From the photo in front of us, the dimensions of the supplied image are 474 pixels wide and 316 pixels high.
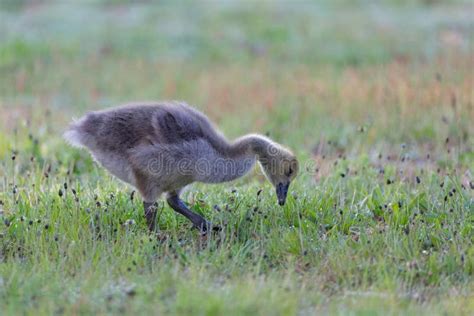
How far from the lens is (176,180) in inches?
271

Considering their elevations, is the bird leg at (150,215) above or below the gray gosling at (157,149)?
below

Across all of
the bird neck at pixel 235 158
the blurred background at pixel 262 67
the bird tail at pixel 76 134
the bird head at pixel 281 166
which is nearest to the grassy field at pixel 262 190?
the blurred background at pixel 262 67

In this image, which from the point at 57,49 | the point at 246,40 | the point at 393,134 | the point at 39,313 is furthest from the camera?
the point at 246,40

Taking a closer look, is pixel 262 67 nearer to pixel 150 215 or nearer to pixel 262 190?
pixel 262 190

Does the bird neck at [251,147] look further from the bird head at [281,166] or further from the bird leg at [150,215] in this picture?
the bird leg at [150,215]

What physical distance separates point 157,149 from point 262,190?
1454 mm

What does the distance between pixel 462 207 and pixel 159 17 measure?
618 inches

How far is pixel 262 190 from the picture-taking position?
7.79 metres

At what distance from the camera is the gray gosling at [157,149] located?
6.80 metres

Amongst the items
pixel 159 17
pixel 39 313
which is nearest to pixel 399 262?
pixel 39 313

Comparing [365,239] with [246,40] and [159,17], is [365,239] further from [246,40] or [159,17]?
[159,17]

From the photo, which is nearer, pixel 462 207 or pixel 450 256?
pixel 450 256

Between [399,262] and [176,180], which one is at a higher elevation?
[176,180]
